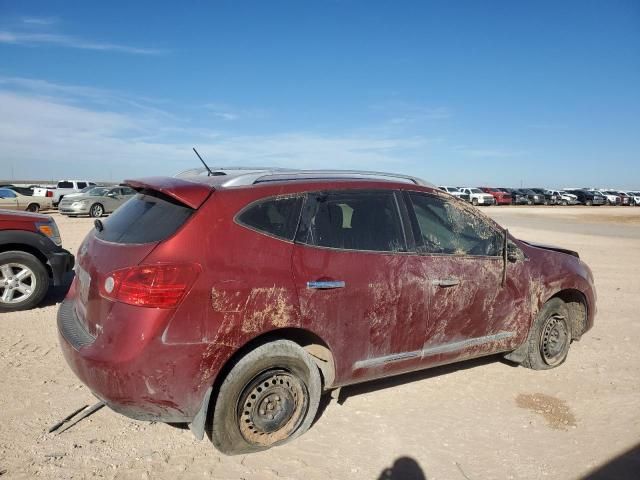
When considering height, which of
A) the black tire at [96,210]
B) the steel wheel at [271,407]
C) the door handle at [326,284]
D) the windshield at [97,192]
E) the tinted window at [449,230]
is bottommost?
the black tire at [96,210]

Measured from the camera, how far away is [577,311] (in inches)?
207

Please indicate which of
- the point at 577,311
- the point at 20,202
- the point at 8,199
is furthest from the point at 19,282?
the point at 20,202

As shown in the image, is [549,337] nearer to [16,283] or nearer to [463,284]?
[463,284]

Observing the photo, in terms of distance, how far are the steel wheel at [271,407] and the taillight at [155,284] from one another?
779 millimetres

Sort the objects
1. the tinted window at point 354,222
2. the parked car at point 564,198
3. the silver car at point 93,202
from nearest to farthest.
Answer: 1. the tinted window at point 354,222
2. the silver car at point 93,202
3. the parked car at point 564,198

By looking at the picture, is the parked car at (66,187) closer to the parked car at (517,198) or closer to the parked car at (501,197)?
the parked car at (501,197)

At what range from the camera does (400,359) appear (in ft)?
12.5

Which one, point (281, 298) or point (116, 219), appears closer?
point (281, 298)

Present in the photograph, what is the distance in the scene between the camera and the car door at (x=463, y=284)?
396cm

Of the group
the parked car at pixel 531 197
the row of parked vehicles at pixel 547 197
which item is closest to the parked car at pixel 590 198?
the row of parked vehicles at pixel 547 197

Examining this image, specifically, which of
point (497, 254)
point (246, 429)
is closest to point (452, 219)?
point (497, 254)

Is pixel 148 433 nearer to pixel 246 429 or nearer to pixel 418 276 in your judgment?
pixel 246 429

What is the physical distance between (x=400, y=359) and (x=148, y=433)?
1.87 m

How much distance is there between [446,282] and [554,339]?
1.79 meters
